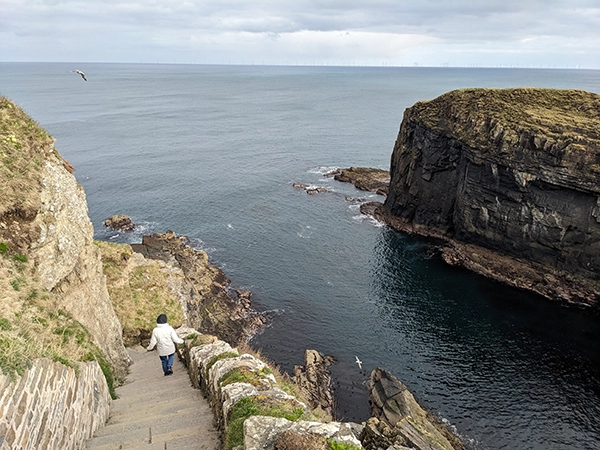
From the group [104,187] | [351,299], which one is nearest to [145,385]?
[351,299]

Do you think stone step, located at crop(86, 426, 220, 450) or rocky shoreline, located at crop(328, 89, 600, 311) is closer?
stone step, located at crop(86, 426, 220, 450)

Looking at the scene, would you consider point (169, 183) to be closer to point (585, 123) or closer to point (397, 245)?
point (397, 245)

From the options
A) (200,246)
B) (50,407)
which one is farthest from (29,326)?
(200,246)

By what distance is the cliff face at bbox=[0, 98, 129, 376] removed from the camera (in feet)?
56.7

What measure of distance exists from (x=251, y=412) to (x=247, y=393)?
3.77ft

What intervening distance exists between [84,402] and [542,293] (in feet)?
192

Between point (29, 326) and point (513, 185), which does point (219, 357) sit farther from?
point (513, 185)

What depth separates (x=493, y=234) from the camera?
66.2 metres

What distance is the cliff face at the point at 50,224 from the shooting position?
17281 mm

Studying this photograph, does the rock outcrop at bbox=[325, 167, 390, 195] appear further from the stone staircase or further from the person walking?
the stone staircase

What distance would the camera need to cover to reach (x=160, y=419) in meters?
12.6

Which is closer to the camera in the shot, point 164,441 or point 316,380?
point 164,441

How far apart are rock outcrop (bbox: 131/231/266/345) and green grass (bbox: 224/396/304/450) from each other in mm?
29636

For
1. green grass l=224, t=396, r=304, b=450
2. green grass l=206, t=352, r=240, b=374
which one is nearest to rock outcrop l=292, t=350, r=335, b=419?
green grass l=206, t=352, r=240, b=374
